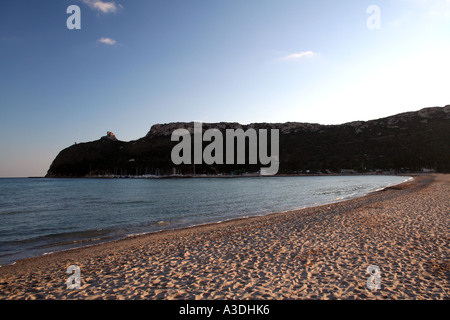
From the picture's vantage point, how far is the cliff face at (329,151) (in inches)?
5310

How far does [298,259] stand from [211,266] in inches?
112

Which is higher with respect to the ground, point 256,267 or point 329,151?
point 329,151

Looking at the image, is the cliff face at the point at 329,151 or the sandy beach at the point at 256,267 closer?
the sandy beach at the point at 256,267

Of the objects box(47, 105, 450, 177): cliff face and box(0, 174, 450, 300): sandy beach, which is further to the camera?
box(47, 105, 450, 177): cliff face

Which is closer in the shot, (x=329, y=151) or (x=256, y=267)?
(x=256, y=267)

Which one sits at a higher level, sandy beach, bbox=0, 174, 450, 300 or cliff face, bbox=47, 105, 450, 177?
cliff face, bbox=47, 105, 450, 177

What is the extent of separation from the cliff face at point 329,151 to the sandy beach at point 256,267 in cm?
14304

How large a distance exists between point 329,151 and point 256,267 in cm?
17458

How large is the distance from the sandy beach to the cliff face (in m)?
143

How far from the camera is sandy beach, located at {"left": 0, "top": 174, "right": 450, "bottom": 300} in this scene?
6066 mm

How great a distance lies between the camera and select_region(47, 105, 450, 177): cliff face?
135 metres

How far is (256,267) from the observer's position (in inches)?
306

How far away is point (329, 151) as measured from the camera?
6634 inches
